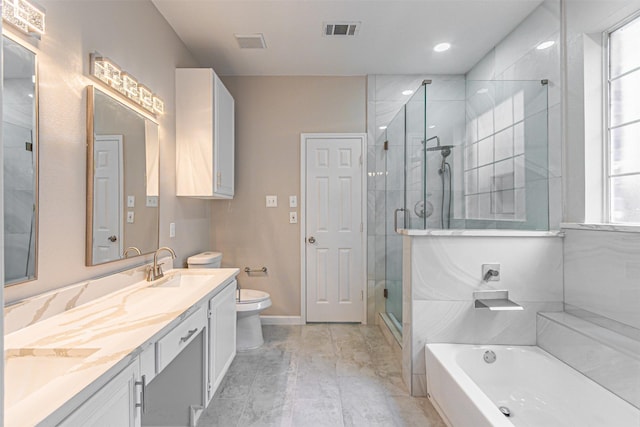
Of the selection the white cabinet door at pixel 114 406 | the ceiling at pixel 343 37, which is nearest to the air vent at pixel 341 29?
the ceiling at pixel 343 37

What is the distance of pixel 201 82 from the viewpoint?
111 inches

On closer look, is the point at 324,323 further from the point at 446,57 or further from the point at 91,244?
the point at 446,57

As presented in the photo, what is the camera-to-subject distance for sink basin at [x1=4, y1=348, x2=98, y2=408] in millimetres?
909

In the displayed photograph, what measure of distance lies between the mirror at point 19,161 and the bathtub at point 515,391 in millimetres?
1911

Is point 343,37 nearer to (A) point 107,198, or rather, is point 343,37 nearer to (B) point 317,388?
(A) point 107,198

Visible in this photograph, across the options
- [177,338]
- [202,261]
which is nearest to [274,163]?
[202,261]

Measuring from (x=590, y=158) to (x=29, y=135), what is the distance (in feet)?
9.07

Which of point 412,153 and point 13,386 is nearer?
point 13,386

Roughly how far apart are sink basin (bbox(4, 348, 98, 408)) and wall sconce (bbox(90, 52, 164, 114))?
1.34 m

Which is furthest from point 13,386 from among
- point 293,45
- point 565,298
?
point 293,45

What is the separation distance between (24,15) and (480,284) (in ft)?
8.46

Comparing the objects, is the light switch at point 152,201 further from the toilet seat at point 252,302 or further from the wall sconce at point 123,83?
the toilet seat at point 252,302

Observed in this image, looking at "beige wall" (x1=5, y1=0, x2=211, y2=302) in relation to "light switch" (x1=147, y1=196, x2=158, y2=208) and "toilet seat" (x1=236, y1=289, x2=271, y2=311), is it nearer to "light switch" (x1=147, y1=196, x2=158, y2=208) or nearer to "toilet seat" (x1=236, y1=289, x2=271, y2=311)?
"light switch" (x1=147, y1=196, x2=158, y2=208)

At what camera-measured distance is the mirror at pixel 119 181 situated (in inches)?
69.1
